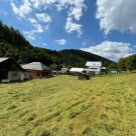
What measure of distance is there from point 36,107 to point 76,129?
15.4ft

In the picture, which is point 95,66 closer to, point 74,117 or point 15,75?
point 15,75

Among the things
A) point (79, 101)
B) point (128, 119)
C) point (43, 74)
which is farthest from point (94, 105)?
point (43, 74)

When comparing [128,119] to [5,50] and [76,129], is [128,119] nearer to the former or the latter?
[76,129]

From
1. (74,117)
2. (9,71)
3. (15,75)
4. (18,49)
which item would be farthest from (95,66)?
(74,117)

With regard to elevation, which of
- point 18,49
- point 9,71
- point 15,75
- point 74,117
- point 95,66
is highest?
point 18,49

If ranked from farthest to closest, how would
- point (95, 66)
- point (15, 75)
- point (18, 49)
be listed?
1. point (95, 66)
2. point (18, 49)
3. point (15, 75)

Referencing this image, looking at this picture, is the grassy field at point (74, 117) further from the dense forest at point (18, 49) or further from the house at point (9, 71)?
the dense forest at point (18, 49)

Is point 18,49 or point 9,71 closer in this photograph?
point 9,71

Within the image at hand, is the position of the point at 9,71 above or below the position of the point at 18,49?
below

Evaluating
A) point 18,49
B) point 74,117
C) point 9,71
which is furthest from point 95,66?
point 74,117

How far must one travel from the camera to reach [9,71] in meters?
47.2

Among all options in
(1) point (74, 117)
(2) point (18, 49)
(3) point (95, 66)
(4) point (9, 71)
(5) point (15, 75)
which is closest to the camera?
(1) point (74, 117)

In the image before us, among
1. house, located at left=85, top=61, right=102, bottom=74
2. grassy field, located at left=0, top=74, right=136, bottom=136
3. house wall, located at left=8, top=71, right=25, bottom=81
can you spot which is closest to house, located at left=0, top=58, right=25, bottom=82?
house wall, located at left=8, top=71, right=25, bottom=81

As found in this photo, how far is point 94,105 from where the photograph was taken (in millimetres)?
13859
